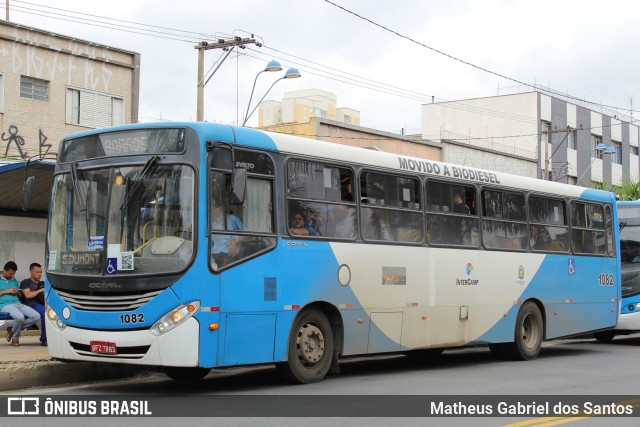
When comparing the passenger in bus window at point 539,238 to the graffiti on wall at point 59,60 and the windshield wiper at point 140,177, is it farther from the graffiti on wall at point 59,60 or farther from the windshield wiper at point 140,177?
the graffiti on wall at point 59,60

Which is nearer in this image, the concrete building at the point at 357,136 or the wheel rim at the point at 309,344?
the wheel rim at the point at 309,344

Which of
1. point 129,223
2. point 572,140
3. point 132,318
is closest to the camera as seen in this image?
point 132,318

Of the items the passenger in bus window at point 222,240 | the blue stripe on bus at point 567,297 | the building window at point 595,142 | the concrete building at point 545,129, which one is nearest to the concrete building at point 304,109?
the concrete building at point 545,129

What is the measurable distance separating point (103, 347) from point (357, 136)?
77.0 ft

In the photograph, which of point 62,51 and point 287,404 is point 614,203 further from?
point 62,51

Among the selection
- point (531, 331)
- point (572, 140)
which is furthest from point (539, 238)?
point (572, 140)

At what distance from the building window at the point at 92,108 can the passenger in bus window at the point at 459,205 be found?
14316 millimetres

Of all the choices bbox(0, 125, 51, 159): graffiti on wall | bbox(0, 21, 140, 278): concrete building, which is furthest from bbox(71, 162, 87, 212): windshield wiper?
bbox(0, 125, 51, 159): graffiti on wall

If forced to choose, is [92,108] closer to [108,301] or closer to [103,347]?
[108,301]

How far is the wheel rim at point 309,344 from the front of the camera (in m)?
11.6

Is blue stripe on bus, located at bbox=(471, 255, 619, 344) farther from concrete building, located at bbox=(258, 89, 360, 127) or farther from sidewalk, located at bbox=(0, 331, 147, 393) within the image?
concrete building, located at bbox=(258, 89, 360, 127)


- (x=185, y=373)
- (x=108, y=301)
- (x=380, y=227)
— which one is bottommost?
(x=185, y=373)

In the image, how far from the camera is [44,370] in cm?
1151

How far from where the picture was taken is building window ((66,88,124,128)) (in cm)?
2580
